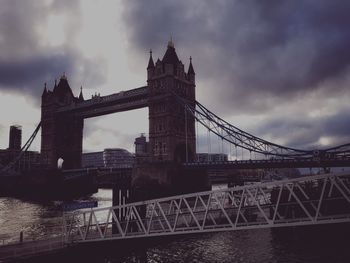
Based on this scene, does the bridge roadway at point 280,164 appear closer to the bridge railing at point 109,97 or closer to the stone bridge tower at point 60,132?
the bridge railing at point 109,97

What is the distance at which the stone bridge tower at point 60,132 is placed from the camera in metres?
122

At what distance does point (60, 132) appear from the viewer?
12306cm

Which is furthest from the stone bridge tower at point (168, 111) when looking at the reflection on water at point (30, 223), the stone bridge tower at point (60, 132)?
the stone bridge tower at point (60, 132)

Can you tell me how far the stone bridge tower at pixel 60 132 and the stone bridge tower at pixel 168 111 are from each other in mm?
42790

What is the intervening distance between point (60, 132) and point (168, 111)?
53583mm

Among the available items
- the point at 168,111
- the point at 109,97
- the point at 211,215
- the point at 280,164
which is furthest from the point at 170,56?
the point at 211,215

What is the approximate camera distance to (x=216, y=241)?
38.8 metres

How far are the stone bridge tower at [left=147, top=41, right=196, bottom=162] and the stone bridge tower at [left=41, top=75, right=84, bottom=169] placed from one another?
4279 cm

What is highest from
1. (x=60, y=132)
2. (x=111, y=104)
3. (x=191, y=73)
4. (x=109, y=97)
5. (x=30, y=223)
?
(x=191, y=73)

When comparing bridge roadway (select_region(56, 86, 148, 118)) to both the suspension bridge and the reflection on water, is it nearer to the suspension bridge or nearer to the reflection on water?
the suspension bridge

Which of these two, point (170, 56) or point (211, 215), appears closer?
point (211, 215)

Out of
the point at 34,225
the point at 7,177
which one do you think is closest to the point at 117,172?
the point at 34,225

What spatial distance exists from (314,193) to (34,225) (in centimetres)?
4165

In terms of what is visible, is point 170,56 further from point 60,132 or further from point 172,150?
point 60,132
